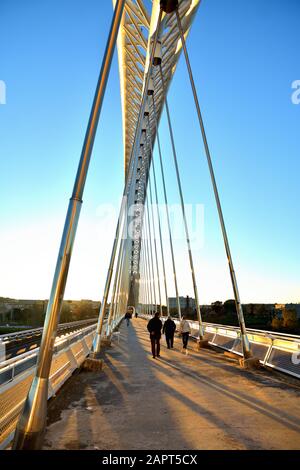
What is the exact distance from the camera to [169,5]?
44.1 ft

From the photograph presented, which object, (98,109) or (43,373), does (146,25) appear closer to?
(98,109)

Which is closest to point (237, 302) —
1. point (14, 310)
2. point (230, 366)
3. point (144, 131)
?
point (230, 366)

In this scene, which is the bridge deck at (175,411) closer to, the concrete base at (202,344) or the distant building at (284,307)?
the concrete base at (202,344)

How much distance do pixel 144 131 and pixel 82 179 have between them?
26.2 m

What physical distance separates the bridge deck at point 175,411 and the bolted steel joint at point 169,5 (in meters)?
13.4

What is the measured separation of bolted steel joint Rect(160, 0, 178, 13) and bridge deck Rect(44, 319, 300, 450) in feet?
43.9

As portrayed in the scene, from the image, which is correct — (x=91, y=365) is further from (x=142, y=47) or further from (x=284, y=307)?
(x=284, y=307)

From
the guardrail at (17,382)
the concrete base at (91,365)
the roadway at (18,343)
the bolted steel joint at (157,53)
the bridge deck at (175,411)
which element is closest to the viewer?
the bridge deck at (175,411)

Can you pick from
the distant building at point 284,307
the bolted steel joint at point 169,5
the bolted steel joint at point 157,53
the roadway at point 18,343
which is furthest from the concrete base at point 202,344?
the distant building at point 284,307

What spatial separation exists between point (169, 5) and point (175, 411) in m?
14.4

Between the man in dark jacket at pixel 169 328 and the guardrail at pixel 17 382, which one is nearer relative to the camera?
the guardrail at pixel 17 382

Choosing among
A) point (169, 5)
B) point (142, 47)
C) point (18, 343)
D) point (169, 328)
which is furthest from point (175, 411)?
point (18, 343)

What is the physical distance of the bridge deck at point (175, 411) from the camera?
13.2 ft

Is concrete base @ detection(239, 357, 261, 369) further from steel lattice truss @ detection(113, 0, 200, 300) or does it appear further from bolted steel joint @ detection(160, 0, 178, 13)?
bolted steel joint @ detection(160, 0, 178, 13)
